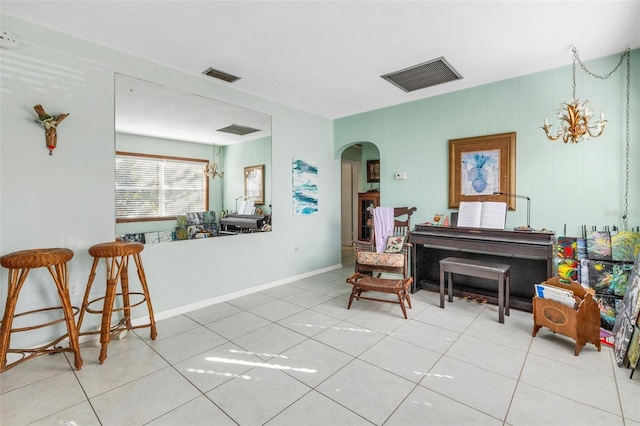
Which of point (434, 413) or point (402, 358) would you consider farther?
point (402, 358)

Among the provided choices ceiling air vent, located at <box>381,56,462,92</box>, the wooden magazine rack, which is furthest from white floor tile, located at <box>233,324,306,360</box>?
ceiling air vent, located at <box>381,56,462,92</box>

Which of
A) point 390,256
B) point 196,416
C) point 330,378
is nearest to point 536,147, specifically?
point 390,256

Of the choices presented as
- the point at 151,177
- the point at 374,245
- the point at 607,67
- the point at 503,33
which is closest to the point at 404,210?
the point at 374,245

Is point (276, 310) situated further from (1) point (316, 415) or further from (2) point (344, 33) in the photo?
(2) point (344, 33)

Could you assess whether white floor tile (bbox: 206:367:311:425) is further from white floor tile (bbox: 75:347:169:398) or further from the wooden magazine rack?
the wooden magazine rack

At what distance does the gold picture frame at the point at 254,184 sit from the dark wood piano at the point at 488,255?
215cm

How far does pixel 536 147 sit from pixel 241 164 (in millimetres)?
3567

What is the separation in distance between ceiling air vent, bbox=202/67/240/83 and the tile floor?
2749mm

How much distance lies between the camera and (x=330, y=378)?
2.11 m

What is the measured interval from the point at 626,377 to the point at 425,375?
1.40 meters

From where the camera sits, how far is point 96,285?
9.12 ft

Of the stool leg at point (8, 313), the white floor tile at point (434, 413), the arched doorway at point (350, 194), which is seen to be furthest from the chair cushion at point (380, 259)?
the arched doorway at point (350, 194)

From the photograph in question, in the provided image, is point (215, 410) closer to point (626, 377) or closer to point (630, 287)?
point (626, 377)

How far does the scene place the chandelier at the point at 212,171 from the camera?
351cm
